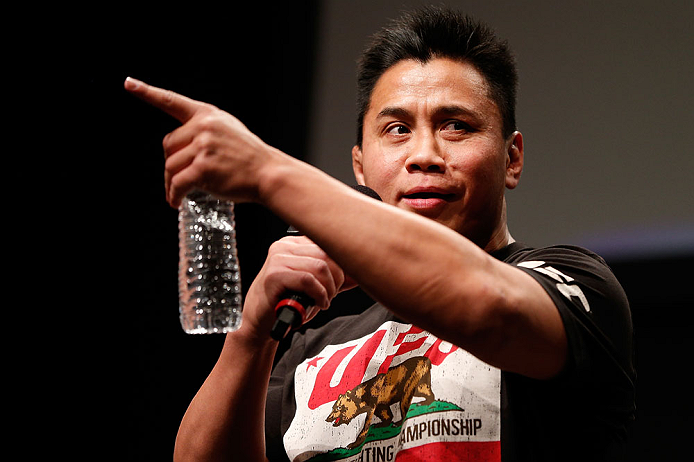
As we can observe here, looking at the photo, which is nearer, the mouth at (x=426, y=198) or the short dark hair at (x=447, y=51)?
the mouth at (x=426, y=198)

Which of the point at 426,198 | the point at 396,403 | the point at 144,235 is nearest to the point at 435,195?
the point at 426,198

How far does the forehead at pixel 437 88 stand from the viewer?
152 cm

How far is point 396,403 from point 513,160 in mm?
755

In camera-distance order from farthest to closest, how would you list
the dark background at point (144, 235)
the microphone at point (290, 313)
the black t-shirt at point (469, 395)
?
1. the dark background at point (144, 235)
2. the black t-shirt at point (469, 395)
3. the microphone at point (290, 313)

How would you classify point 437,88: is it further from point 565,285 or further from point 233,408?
point 233,408

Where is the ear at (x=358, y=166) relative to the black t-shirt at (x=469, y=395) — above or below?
above

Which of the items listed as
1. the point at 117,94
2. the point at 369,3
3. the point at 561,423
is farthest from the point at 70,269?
the point at 561,423

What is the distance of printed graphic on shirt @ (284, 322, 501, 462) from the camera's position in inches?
46.3

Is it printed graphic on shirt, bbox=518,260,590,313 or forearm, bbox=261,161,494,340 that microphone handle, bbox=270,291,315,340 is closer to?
forearm, bbox=261,161,494,340

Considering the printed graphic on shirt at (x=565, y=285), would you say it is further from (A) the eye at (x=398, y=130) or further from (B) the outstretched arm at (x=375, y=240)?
(A) the eye at (x=398, y=130)

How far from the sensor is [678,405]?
73.7 inches

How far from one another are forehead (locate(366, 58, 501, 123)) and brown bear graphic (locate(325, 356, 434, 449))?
0.62 meters

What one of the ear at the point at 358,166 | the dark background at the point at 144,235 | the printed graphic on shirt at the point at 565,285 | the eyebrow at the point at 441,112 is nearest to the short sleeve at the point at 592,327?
the printed graphic on shirt at the point at 565,285

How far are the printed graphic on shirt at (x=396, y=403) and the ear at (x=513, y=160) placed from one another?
0.52 metres
